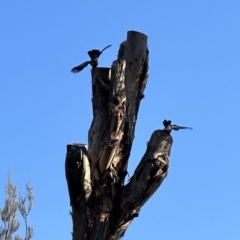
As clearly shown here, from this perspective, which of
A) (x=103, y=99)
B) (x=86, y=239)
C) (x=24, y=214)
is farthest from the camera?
(x=24, y=214)

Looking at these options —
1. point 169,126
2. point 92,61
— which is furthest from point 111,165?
point 92,61

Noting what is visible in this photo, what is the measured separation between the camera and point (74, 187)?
16.9 ft

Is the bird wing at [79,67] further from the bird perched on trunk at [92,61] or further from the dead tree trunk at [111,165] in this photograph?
the dead tree trunk at [111,165]

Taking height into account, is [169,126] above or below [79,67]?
below

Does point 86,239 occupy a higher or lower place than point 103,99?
lower

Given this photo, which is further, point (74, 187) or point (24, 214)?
point (24, 214)

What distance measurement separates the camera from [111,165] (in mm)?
5305

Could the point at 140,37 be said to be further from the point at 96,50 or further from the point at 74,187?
the point at 74,187

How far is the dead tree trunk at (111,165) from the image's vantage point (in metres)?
5.13

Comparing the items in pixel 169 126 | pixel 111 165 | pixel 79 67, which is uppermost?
pixel 79 67

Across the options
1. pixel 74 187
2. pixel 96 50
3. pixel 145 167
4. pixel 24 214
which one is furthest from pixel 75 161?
pixel 24 214

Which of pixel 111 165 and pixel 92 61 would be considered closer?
pixel 111 165

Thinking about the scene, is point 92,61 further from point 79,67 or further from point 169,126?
point 169,126

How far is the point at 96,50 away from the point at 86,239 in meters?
1.59
